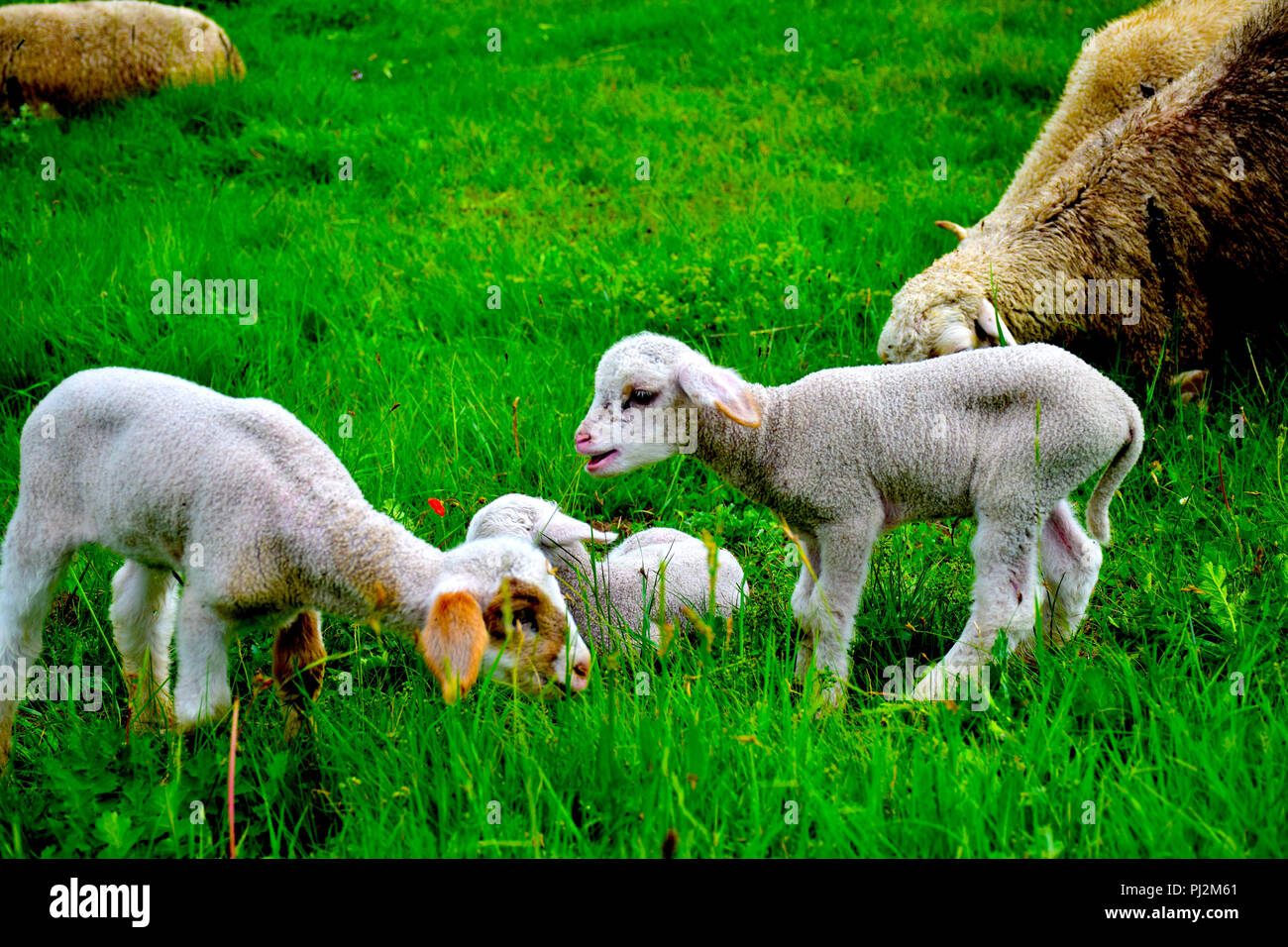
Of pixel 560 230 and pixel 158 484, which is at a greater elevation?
pixel 560 230

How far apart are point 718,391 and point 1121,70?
4501 millimetres

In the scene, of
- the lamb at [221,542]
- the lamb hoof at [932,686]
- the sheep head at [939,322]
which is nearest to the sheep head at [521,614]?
the lamb at [221,542]

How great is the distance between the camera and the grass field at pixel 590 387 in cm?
217

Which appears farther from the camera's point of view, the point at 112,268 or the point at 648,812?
the point at 112,268

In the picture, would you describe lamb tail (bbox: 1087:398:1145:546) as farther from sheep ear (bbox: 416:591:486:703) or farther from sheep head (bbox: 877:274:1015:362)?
sheep ear (bbox: 416:591:486:703)

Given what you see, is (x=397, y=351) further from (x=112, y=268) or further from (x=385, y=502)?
(x=112, y=268)

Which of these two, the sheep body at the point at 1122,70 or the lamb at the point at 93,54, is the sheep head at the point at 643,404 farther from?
the lamb at the point at 93,54

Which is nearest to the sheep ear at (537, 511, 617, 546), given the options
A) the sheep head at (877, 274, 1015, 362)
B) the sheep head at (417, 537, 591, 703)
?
the sheep head at (417, 537, 591, 703)

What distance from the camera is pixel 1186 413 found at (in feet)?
13.6

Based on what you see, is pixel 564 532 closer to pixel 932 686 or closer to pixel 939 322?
pixel 932 686

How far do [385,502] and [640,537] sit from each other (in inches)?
36.6

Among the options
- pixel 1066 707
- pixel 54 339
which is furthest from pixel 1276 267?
pixel 54 339

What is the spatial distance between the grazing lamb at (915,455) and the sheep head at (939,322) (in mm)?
1459

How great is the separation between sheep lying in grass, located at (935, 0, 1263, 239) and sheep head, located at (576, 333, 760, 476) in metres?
3.18
